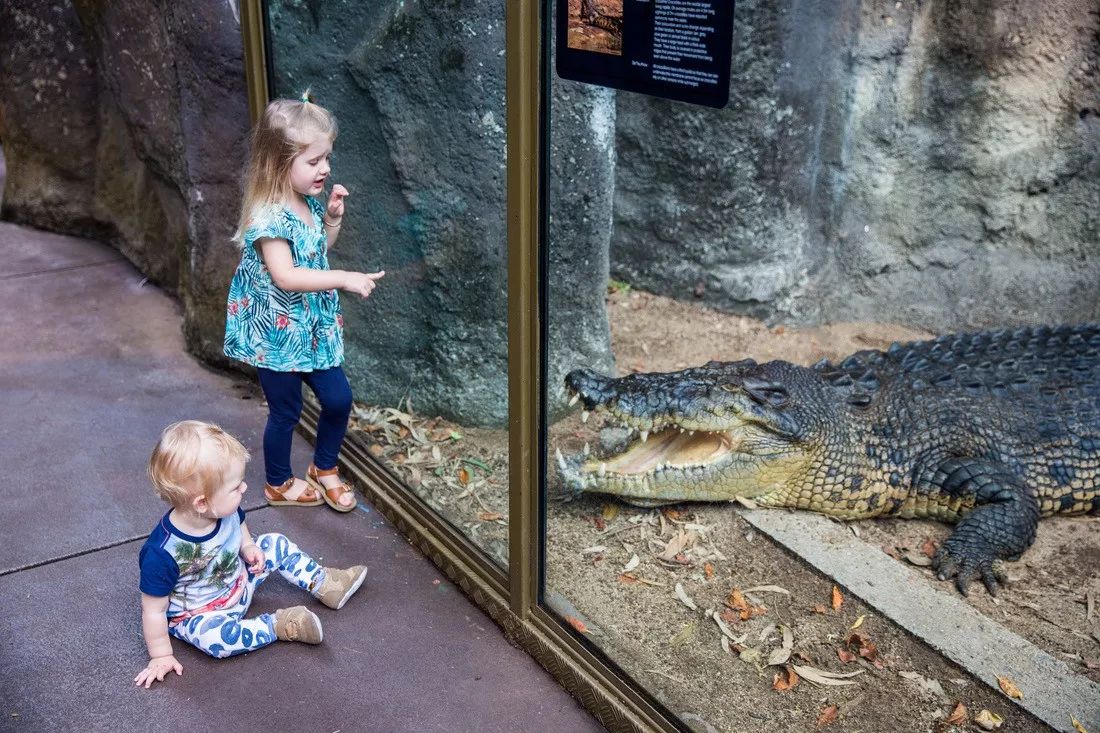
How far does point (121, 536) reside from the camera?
294 centimetres

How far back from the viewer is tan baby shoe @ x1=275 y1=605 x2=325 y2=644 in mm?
2482

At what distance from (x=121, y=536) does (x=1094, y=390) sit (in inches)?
136

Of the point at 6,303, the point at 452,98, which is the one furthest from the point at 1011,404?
the point at 6,303

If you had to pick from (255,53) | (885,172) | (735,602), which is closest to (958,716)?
(735,602)

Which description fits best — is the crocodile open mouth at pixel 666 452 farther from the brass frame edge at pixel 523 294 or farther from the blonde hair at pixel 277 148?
the blonde hair at pixel 277 148

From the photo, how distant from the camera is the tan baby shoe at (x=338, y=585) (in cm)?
265

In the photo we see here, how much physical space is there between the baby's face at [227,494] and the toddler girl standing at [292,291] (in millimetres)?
601

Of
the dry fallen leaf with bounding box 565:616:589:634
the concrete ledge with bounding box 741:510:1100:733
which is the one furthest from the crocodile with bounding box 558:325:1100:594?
the dry fallen leaf with bounding box 565:616:589:634

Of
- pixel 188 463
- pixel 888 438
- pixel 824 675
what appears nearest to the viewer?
pixel 188 463

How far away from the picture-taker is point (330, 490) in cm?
317

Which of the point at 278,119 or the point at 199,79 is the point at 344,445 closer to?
the point at 278,119

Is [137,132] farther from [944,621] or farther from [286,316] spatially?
[944,621]

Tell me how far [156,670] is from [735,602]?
148 centimetres

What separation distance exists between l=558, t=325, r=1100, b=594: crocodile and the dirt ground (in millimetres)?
94
